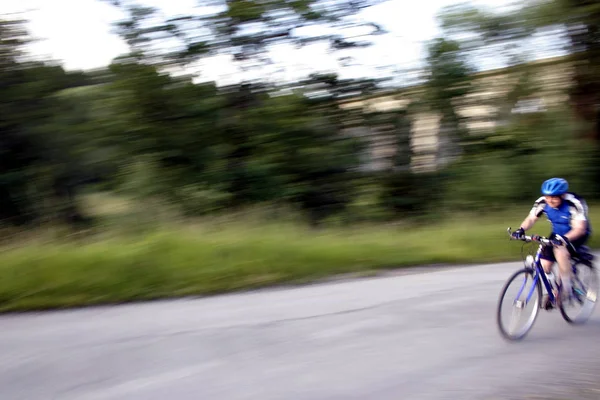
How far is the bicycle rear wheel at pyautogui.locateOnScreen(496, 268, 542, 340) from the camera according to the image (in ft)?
18.8

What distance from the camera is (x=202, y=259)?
864 cm

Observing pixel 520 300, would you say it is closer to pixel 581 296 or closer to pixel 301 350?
pixel 581 296

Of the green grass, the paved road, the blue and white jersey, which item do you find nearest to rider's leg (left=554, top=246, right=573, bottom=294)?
the blue and white jersey

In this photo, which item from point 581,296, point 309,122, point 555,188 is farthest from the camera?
point 309,122

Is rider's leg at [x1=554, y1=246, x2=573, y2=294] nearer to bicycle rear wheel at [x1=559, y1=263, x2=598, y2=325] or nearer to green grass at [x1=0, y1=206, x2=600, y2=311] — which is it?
bicycle rear wheel at [x1=559, y1=263, x2=598, y2=325]

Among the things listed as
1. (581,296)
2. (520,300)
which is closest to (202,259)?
(520,300)

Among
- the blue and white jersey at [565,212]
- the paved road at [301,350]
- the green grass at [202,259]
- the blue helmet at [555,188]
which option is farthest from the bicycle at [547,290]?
the green grass at [202,259]

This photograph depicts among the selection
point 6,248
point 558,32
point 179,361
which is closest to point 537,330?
point 179,361

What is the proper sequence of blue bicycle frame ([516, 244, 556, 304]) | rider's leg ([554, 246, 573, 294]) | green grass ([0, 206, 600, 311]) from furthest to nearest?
1. green grass ([0, 206, 600, 311])
2. rider's leg ([554, 246, 573, 294])
3. blue bicycle frame ([516, 244, 556, 304])

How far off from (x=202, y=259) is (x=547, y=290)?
188 inches

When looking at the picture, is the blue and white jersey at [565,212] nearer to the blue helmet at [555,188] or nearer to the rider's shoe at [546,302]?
the blue helmet at [555,188]

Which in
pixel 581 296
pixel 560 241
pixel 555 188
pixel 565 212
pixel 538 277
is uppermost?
pixel 555 188

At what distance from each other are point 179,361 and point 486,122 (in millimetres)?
13689

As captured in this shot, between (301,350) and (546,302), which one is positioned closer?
(301,350)
